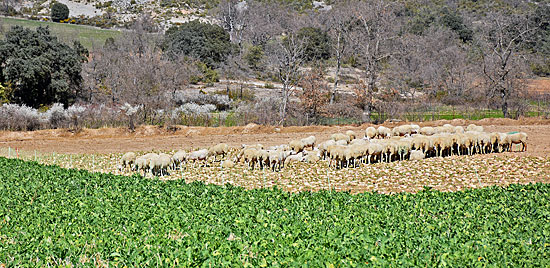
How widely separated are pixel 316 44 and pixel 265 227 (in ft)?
227

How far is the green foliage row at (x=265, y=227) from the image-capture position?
22.9 ft

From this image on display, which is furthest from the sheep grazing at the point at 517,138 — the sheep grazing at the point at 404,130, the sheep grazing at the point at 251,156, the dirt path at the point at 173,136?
the sheep grazing at the point at 251,156

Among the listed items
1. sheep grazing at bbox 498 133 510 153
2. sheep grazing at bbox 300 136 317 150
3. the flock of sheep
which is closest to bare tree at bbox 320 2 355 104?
sheep grazing at bbox 300 136 317 150

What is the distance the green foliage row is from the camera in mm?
6992

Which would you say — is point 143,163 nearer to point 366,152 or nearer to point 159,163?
point 159,163

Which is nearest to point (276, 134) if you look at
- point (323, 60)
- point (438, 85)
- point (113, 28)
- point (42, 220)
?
→ point (42, 220)

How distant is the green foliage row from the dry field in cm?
392

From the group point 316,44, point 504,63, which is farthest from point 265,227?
point 316,44

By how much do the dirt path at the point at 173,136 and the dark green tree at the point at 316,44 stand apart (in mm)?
39201

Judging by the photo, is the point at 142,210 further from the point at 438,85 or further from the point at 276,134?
the point at 438,85

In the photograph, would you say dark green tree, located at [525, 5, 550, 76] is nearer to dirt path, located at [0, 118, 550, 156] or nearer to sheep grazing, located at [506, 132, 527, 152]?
dirt path, located at [0, 118, 550, 156]

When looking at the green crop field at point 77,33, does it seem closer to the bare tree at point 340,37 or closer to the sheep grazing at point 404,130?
the bare tree at point 340,37

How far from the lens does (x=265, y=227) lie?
28.2 ft

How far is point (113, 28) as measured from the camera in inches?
4208
